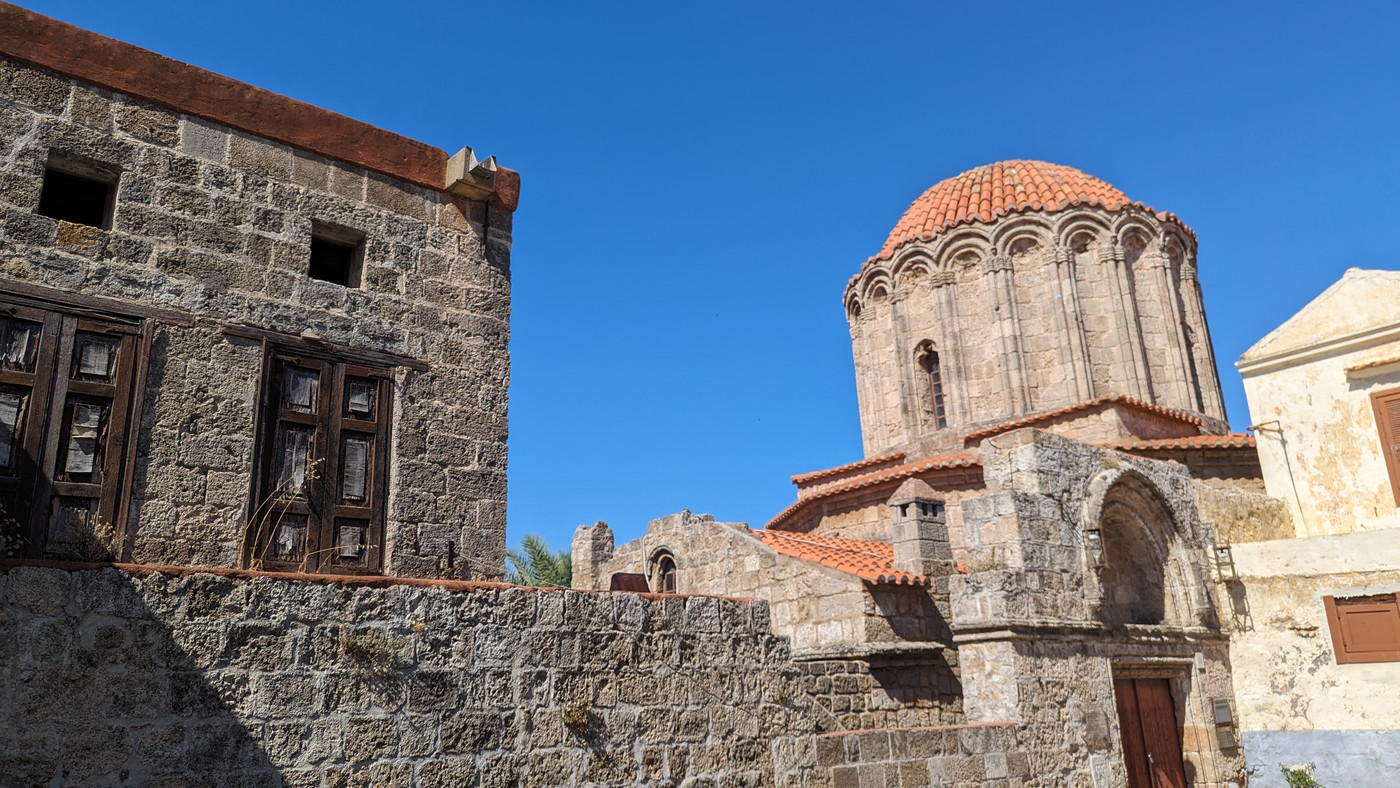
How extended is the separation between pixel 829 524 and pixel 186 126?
38.3 feet

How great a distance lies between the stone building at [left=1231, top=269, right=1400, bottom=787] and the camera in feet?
35.0

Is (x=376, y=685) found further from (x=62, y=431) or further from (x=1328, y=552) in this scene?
(x=1328, y=552)

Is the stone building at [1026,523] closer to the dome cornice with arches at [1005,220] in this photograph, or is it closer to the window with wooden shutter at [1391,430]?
the dome cornice with arches at [1005,220]

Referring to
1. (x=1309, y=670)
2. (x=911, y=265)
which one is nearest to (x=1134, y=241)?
(x=911, y=265)

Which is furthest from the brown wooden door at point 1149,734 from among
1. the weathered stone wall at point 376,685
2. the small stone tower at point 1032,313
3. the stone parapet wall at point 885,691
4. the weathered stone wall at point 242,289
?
the weathered stone wall at point 242,289

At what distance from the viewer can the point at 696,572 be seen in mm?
13242

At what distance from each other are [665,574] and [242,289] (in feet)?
29.6

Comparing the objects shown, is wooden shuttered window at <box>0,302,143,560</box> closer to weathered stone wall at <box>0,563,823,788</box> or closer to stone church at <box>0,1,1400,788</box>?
stone church at <box>0,1,1400,788</box>

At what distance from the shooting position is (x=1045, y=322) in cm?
1759

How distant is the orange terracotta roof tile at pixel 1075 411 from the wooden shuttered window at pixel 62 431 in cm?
1306

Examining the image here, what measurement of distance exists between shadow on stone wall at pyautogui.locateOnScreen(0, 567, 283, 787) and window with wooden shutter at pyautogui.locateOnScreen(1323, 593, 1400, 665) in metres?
11.1

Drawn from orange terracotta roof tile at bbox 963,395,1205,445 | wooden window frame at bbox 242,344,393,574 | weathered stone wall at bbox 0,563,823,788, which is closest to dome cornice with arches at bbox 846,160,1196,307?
orange terracotta roof tile at bbox 963,395,1205,445

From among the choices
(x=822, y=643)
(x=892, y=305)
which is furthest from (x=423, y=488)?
(x=892, y=305)

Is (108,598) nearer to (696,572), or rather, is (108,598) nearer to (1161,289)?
(696,572)
